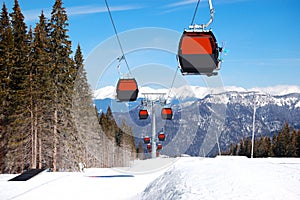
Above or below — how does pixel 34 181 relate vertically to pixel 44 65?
below

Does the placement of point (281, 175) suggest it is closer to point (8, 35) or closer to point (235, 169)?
point (235, 169)

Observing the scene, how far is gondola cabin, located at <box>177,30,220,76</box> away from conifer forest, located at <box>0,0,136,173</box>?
21085 mm

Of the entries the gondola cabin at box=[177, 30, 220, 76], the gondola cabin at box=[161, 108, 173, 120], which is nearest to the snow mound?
the gondola cabin at box=[177, 30, 220, 76]

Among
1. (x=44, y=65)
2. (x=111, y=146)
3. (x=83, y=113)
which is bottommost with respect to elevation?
(x=111, y=146)

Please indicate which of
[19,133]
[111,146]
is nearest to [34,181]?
[19,133]

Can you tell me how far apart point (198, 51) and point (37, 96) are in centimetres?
2258

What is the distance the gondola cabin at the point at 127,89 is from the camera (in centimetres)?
1873

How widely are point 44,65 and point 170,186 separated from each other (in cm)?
2440

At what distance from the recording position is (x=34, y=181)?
14.4m

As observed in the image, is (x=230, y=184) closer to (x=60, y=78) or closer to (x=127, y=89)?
(x=127, y=89)

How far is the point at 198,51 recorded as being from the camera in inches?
391

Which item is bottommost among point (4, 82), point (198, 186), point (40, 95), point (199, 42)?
point (198, 186)

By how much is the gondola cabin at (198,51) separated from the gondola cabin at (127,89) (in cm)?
851

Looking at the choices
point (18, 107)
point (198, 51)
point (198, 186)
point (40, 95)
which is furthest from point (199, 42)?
point (40, 95)
